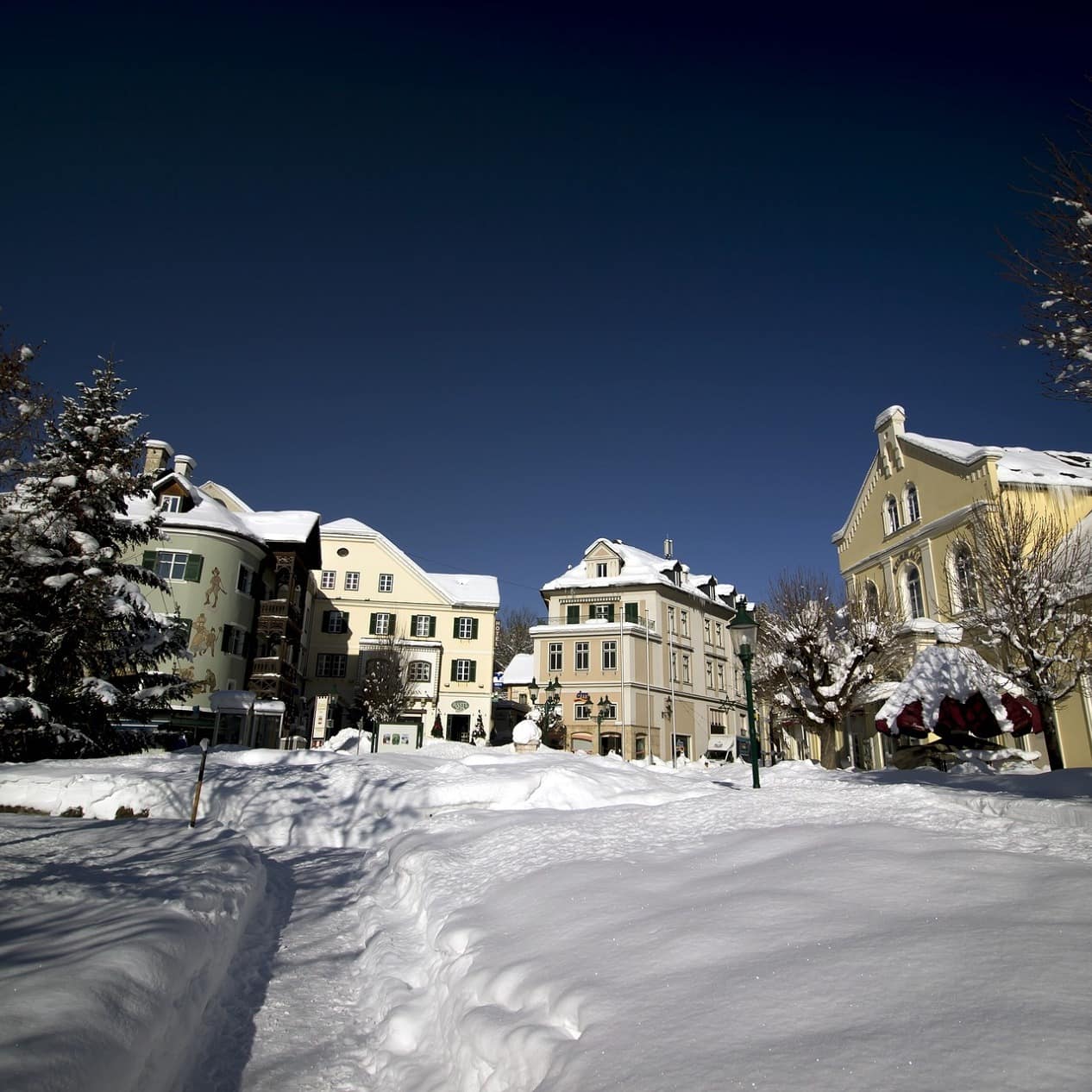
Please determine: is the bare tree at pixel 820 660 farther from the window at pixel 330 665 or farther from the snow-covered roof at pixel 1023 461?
the window at pixel 330 665

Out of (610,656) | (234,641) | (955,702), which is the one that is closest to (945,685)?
(955,702)

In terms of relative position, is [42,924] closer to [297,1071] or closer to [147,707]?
[297,1071]

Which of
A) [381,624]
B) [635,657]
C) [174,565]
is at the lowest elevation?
[635,657]

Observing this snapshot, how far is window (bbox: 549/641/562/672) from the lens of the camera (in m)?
50.2

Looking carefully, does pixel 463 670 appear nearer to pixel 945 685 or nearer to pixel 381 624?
pixel 381 624

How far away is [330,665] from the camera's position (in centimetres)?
4747

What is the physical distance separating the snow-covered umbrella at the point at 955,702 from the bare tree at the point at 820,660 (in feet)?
16.5

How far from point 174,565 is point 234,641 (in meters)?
4.22

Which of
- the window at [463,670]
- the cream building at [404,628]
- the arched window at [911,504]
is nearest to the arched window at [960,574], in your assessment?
the arched window at [911,504]

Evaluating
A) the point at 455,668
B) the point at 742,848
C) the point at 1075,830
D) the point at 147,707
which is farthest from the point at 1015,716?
the point at 455,668

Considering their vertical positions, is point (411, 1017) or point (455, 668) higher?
point (455, 668)

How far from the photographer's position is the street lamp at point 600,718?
42.2 meters

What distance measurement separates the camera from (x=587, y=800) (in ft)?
53.9

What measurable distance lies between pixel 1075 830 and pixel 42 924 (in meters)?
9.68
